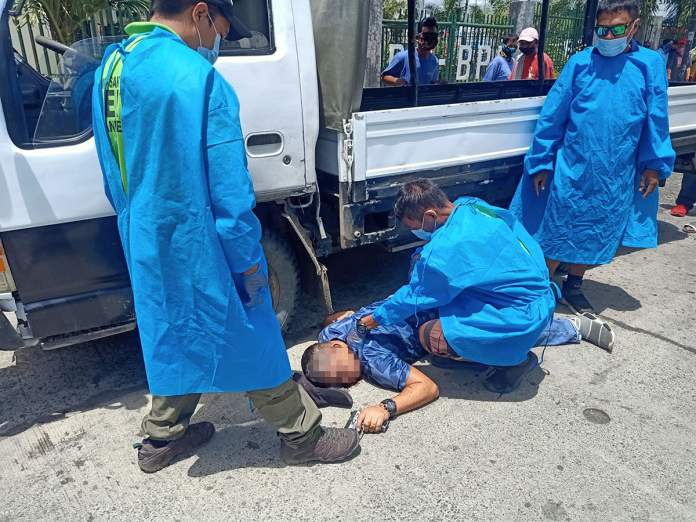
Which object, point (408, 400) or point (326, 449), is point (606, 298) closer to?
point (408, 400)

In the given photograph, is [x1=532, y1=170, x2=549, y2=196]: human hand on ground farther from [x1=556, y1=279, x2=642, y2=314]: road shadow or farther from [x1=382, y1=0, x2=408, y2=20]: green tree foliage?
[x1=382, y1=0, x2=408, y2=20]: green tree foliage

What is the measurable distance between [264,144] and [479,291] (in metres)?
1.22

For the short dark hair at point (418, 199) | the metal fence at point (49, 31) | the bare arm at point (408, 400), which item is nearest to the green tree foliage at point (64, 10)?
the metal fence at point (49, 31)

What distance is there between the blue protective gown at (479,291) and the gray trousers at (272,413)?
59 cm

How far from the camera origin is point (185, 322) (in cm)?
188

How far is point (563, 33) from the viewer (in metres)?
10.9

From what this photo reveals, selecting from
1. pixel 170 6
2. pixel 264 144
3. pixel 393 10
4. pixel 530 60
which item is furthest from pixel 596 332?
pixel 393 10

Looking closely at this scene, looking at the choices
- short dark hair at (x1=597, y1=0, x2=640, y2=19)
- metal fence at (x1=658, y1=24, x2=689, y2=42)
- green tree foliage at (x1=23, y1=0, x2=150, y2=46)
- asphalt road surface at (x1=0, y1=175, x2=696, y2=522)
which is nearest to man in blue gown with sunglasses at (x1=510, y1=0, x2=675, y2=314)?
short dark hair at (x1=597, y1=0, x2=640, y2=19)

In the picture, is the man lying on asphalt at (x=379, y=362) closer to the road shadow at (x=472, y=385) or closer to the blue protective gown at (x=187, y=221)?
the road shadow at (x=472, y=385)

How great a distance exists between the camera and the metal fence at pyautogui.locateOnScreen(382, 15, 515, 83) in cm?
1057

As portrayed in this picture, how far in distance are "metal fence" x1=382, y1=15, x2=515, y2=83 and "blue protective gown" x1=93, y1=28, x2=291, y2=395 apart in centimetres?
950

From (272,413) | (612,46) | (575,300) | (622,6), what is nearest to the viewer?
(272,413)

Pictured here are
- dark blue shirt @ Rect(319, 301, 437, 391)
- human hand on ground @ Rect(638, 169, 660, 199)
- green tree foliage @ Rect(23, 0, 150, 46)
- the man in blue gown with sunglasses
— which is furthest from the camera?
green tree foliage @ Rect(23, 0, 150, 46)

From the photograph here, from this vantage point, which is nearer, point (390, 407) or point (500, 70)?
point (390, 407)
